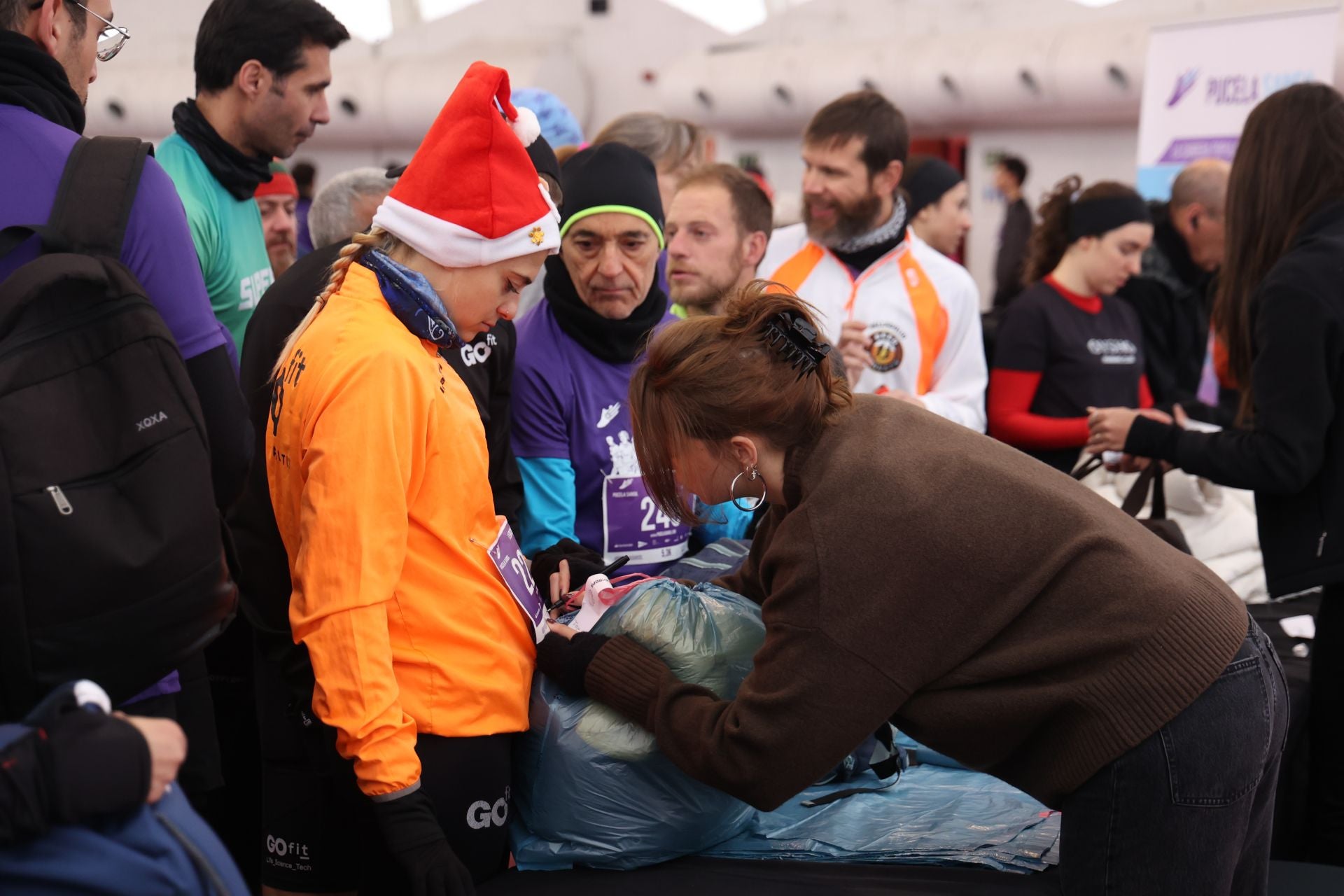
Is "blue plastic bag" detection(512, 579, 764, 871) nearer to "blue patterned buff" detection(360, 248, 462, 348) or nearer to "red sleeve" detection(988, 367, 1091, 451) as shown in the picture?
"blue patterned buff" detection(360, 248, 462, 348)

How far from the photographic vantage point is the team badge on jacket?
120 inches

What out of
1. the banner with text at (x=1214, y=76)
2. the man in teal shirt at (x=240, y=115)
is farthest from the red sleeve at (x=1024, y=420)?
the banner with text at (x=1214, y=76)

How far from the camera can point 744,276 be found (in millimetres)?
2904

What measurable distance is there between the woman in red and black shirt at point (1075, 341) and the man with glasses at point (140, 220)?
8.28 ft

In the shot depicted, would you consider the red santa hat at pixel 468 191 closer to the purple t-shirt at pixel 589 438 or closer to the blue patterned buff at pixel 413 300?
the blue patterned buff at pixel 413 300

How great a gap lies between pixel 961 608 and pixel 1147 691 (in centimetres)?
25

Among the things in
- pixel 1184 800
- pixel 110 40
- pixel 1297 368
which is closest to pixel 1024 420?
pixel 1297 368

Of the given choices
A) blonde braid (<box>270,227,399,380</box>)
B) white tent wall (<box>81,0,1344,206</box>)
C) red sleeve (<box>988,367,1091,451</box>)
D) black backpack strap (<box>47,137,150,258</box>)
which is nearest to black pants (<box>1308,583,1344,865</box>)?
red sleeve (<box>988,367,1091,451</box>)

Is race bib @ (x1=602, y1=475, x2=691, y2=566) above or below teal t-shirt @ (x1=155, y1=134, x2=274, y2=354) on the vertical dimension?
below

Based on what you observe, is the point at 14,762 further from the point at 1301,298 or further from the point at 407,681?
the point at 1301,298

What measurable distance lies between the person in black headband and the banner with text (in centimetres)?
205

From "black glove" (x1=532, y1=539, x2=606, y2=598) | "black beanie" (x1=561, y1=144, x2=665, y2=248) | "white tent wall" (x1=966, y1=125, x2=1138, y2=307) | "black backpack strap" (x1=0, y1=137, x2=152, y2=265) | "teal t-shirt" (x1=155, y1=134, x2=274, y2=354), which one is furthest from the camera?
"white tent wall" (x1=966, y1=125, x2=1138, y2=307)

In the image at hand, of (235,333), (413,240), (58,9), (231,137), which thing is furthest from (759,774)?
(231,137)

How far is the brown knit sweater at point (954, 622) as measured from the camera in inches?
56.4
